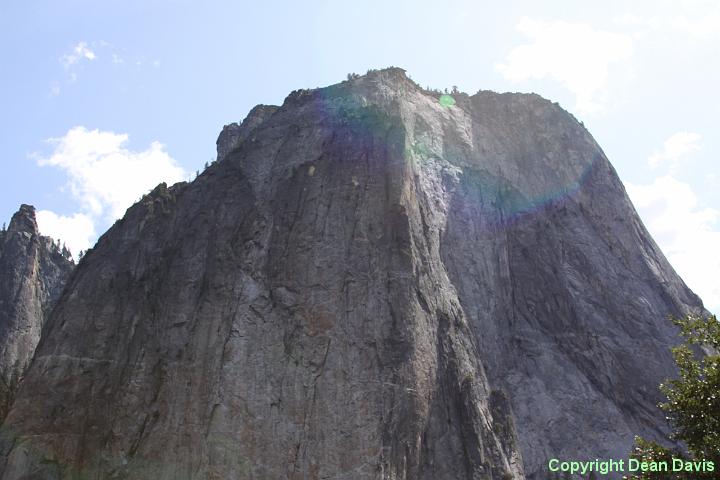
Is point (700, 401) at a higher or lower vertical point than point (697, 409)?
higher

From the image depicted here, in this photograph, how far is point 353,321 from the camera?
120ft

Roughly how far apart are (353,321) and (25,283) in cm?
5204

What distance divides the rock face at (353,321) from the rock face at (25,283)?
3001cm

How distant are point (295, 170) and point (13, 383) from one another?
2469cm

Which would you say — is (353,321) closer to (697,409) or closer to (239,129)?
(697,409)

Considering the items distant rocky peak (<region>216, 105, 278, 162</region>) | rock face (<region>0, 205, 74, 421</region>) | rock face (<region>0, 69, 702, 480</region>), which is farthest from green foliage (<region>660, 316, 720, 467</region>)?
rock face (<region>0, 205, 74, 421</region>)

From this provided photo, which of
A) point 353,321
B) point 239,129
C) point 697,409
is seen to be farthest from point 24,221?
point 697,409

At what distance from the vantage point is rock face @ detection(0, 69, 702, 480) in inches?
1361

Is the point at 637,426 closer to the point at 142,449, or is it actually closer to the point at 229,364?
the point at 229,364

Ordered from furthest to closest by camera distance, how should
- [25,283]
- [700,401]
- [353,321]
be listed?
1. [25,283]
2. [353,321]
3. [700,401]

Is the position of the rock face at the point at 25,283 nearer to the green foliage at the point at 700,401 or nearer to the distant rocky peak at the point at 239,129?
the distant rocky peak at the point at 239,129

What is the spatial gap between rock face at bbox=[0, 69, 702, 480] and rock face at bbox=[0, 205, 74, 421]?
3001 centimetres

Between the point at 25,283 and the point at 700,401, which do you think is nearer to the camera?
the point at 700,401

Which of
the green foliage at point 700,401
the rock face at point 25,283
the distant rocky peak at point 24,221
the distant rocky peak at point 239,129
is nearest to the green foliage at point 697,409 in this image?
the green foliage at point 700,401
